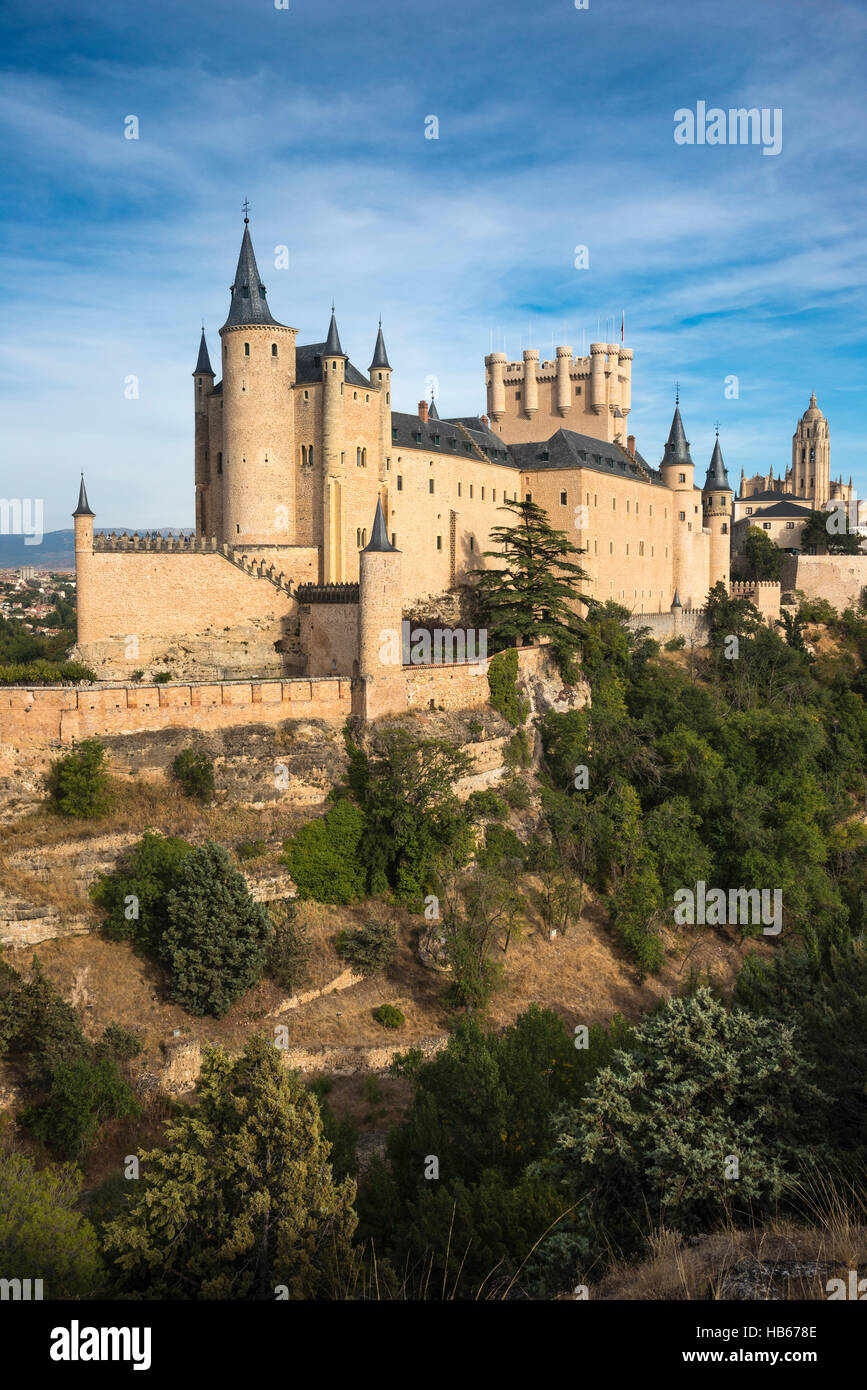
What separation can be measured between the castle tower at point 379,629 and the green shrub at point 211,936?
724cm

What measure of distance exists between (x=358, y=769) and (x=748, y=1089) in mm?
17638

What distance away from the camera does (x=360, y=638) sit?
29.7 metres

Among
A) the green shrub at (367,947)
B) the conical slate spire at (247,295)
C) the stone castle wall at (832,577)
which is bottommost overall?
the green shrub at (367,947)

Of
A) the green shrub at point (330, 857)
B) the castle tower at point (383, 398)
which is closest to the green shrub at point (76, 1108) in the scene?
the green shrub at point (330, 857)

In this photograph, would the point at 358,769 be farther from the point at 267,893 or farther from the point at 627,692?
the point at 627,692

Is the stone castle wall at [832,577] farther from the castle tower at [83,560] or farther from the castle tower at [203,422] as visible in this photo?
the castle tower at [83,560]

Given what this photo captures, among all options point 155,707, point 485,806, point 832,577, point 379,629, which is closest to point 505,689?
point 485,806

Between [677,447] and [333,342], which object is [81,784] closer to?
[333,342]

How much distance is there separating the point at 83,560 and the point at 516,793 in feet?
56.0

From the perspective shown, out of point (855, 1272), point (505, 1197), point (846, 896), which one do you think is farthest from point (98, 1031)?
point (846, 896)

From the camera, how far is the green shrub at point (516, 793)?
1288 inches

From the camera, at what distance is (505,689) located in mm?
34188

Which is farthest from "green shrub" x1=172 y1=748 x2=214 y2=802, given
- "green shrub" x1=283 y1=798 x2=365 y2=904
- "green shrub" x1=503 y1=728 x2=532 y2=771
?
"green shrub" x1=503 y1=728 x2=532 y2=771

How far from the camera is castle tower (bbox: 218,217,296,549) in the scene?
3716 cm
